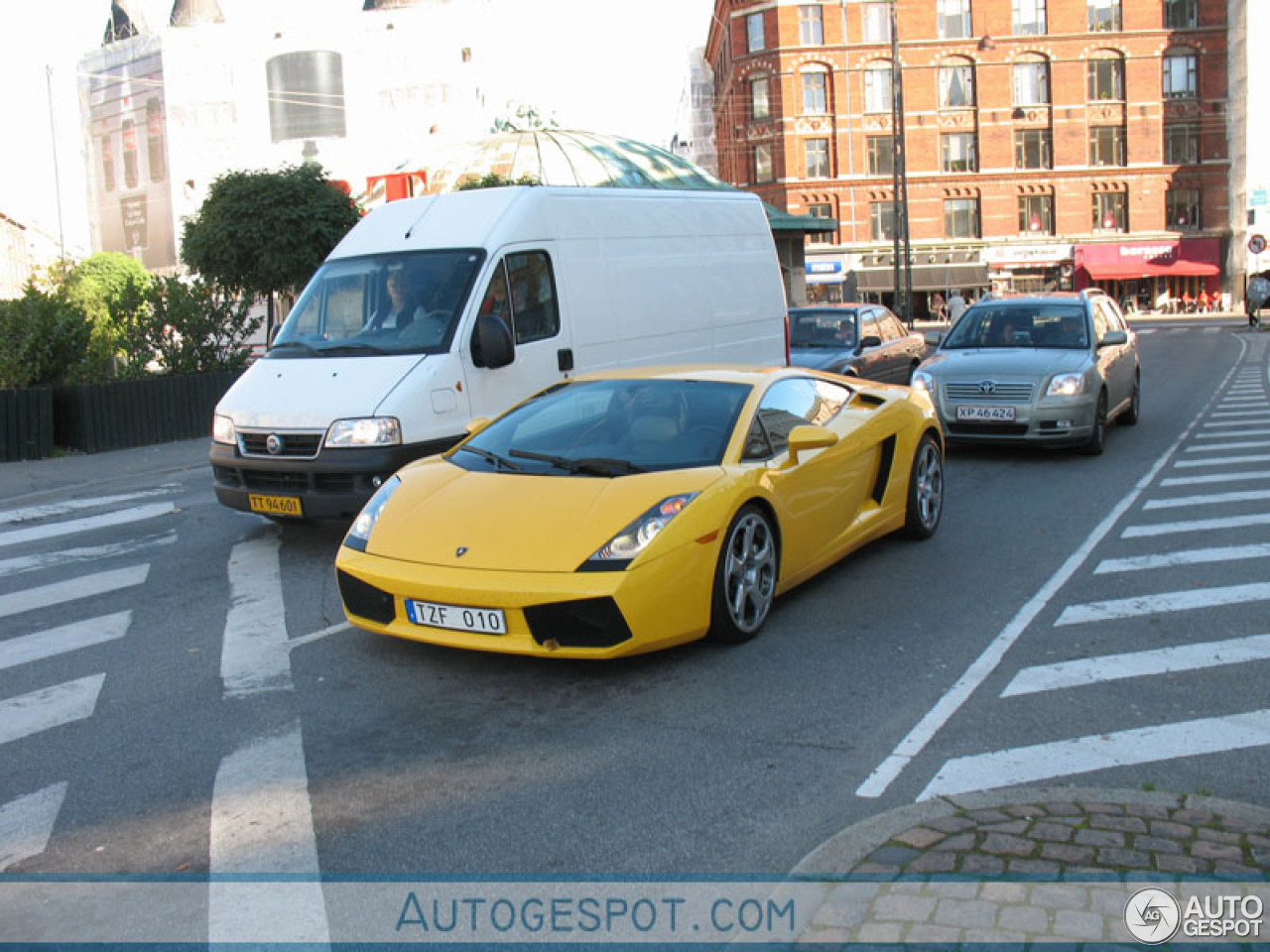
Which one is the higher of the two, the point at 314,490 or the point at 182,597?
the point at 314,490

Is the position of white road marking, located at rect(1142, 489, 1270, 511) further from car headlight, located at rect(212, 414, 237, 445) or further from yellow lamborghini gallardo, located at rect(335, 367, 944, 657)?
car headlight, located at rect(212, 414, 237, 445)

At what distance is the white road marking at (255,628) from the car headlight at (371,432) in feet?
3.27

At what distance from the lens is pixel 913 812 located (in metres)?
3.98

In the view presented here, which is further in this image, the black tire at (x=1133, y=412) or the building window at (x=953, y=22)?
the building window at (x=953, y=22)

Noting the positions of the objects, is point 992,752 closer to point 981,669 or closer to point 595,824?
point 981,669

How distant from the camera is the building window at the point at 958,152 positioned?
6844 cm

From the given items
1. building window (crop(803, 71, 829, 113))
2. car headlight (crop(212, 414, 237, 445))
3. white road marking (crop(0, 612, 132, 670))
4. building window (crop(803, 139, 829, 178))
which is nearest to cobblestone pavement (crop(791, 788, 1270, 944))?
white road marking (crop(0, 612, 132, 670))

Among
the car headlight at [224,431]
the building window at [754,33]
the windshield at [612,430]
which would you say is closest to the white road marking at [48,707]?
the windshield at [612,430]

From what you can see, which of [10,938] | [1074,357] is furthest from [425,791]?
[1074,357]

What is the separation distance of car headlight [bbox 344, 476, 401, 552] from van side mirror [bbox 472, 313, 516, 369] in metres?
2.47

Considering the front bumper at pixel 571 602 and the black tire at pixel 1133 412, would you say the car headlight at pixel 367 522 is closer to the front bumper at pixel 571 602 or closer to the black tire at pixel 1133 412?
the front bumper at pixel 571 602

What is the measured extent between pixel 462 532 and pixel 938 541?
396cm

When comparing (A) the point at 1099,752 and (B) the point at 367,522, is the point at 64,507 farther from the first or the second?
(A) the point at 1099,752

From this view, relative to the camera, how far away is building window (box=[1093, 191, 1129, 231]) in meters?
67.9
